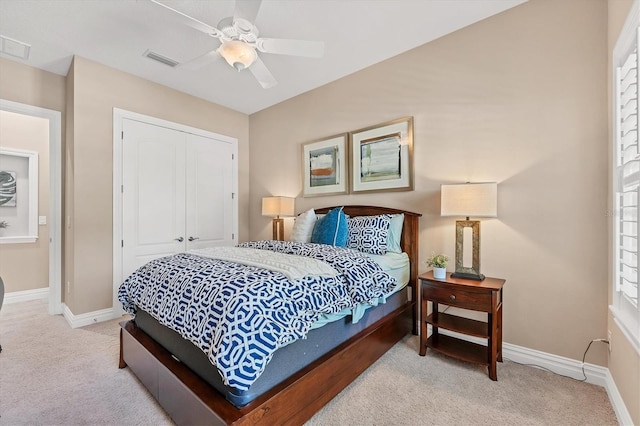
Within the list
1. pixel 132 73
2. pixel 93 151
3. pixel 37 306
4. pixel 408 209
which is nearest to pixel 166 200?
pixel 93 151

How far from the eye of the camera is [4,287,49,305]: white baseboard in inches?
149

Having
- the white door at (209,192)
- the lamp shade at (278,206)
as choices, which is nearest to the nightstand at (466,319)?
the lamp shade at (278,206)

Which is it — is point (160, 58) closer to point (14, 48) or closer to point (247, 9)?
point (14, 48)

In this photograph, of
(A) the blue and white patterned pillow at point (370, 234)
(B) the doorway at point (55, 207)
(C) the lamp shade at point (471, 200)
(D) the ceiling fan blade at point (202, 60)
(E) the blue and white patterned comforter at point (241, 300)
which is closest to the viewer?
(E) the blue and white patterned comforter at point (241, 300)

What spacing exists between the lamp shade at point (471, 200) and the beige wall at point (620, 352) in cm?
68

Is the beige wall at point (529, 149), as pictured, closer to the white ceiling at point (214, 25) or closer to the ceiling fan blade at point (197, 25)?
the white ceiling at point (214, 25)

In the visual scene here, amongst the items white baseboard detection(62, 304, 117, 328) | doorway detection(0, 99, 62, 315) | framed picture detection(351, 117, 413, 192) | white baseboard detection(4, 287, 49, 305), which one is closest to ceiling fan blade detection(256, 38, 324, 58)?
framed picture detection(351, 117, 413, 192)

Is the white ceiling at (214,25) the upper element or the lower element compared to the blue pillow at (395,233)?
upper

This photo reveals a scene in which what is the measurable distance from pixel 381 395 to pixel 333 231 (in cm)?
142

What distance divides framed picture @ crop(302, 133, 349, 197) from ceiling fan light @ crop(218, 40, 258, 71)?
157cm

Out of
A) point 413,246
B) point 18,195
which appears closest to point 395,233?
point 413,246

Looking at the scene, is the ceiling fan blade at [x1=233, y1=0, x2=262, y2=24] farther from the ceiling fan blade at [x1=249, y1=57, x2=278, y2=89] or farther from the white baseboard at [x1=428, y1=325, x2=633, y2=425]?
the white baseboard at [x1=428, y1=325, x2=633, y2=425]

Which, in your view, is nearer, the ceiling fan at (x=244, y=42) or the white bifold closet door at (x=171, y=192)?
the ceiling fan at (x=244, y=42)

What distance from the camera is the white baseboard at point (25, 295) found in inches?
149
